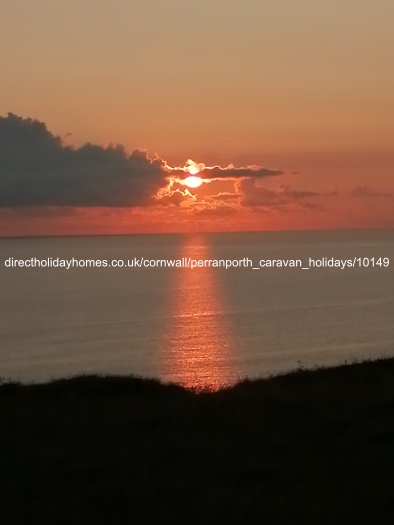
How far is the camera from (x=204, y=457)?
51.6 feet

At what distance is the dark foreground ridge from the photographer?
12391 millimetres

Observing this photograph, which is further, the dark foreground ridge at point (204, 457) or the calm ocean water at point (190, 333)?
the calm ocean water at point (190, 333)

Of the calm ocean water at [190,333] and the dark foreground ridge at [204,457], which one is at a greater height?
the calm ocean water at [190,333]

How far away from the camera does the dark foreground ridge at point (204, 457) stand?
12391 millimetres

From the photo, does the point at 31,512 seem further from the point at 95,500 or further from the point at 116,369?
the point at 116,369

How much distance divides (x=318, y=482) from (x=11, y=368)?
7446 cm

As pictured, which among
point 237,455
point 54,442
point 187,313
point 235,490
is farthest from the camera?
point 187,313

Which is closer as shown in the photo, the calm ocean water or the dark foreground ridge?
the dark foreground ridge

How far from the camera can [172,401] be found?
891 inches

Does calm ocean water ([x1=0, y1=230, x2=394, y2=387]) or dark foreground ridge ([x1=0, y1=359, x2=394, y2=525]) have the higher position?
calm ocean water ([x1=0, y1=230, x2=394, y2=387])

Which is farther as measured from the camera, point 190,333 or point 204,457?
point 190,333

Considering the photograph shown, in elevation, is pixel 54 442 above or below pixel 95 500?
above

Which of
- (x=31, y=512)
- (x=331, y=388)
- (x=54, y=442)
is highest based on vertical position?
(x=331, y=388)

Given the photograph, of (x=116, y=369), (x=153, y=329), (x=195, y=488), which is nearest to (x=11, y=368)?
(x=116, y=369)
